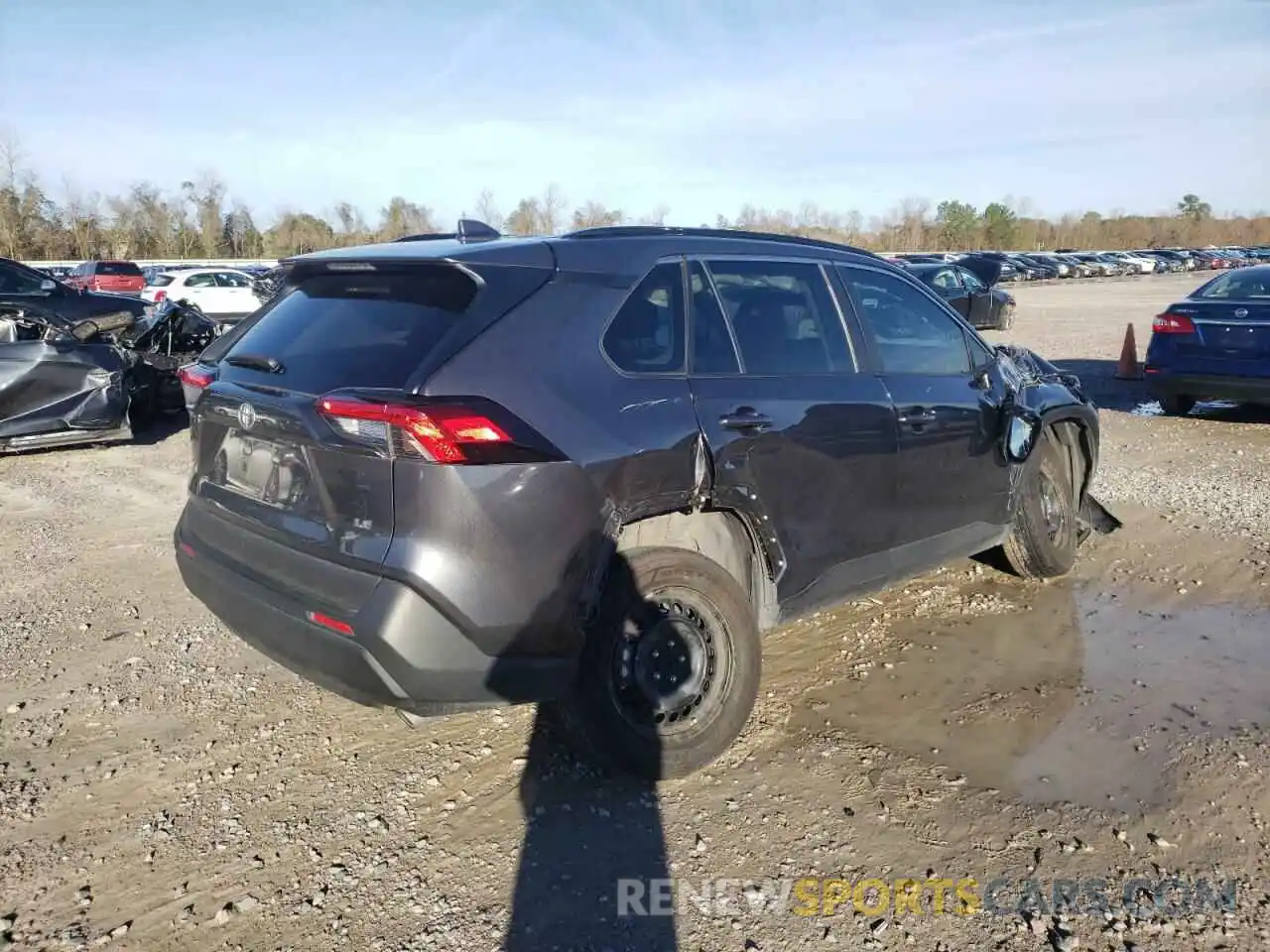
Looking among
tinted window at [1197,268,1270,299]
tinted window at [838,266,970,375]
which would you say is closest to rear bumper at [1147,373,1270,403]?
tinted window at [1197,268,1270,299]

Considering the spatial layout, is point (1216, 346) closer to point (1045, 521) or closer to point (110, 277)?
point (1045, 521)

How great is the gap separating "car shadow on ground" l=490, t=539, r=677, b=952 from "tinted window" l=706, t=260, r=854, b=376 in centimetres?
105

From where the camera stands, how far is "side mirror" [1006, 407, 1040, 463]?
4.61 metres

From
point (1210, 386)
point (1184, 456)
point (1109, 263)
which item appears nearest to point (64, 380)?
point (1184, 456)

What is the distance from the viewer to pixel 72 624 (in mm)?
4598

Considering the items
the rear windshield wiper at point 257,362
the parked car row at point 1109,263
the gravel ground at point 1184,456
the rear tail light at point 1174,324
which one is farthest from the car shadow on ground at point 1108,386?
the parked car row at point 1109,263

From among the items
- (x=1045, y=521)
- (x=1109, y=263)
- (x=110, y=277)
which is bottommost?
(x=1045, y=521)

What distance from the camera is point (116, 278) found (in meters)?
29.7

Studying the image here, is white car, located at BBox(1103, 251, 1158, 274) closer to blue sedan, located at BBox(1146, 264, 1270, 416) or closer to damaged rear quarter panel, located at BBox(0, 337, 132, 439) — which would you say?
blue sedan, located at BBox(1146, 264, 1270, 416)

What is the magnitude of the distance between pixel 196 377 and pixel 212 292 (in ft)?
70.1

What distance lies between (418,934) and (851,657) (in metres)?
2.37

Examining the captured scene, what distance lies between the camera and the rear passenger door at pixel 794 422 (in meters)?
3.28

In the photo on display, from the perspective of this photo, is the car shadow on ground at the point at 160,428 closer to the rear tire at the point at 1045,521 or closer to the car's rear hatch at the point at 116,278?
the rear tire at the point at 1045,521

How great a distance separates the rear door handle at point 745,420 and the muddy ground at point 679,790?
121 centimetres
